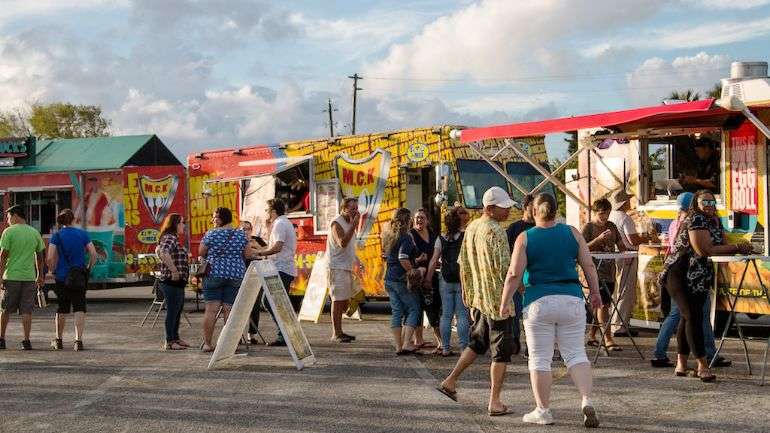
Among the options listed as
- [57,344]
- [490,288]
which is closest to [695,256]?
[490,288]

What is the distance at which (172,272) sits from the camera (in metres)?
12.9

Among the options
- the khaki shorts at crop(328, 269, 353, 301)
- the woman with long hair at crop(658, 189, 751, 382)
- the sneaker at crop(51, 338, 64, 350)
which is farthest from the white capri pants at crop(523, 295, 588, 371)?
the sneaker at crop(51, 338, 64, 350)

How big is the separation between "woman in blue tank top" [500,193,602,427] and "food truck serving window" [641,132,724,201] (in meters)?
6.14

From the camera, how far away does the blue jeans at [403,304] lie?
480 inches

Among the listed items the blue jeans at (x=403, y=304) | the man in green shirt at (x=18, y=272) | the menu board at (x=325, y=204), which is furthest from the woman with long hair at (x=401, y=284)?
the menu board at (x=325, y=204)

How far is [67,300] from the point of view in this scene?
13.3m

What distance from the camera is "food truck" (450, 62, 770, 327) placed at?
41.1ft

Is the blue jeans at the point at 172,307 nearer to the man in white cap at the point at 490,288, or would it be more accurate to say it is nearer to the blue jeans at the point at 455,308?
the blue jeans at the point at 455,308

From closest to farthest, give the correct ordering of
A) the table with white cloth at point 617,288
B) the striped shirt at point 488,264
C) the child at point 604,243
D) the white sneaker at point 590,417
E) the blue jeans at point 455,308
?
1. the white sneaker at point 590,417
2. the striped shirt at point 488,264
3. the table with white cloth at point 617,288
4. the blue jeans at point 455,308
5. the child at point 604,243

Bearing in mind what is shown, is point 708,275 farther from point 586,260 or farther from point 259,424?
point 259,424

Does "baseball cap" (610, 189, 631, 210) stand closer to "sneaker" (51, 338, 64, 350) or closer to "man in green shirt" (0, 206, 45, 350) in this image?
"sneaker" (51, 338, 64, 350)

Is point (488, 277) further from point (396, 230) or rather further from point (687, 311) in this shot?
point (396, 230)

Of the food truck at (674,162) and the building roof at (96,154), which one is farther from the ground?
the building roof at (96,154)

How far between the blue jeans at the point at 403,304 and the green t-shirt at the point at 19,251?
4597 millimetres
